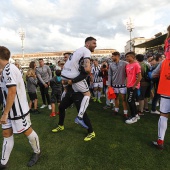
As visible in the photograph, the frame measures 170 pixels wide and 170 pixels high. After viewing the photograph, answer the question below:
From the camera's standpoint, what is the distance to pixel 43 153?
11.4 feet

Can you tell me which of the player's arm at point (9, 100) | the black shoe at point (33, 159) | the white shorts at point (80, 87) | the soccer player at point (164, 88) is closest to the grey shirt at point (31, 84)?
A: the white shorts at point (80, 87)

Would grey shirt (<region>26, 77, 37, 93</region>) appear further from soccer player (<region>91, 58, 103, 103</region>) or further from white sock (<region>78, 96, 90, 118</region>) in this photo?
white sock (<region>78, 96, 90, 118</region>)

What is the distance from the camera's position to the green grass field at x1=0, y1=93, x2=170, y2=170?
301 cm

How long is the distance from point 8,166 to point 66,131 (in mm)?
1749

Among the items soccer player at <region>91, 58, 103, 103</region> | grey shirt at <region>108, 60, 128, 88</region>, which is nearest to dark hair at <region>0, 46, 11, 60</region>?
grey shirt at <region>108, 60, 128, 88</region>

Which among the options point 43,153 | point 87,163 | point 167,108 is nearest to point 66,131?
point 43,153

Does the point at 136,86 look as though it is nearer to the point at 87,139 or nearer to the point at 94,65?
the point at 87,139

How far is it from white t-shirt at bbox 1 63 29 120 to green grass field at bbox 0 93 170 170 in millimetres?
1059

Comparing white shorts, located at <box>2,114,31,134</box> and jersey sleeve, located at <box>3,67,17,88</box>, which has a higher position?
jersey sleeve, located at <box>3,67,17,88</box>

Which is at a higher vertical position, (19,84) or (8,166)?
(19,84)

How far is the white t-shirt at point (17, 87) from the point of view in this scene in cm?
255

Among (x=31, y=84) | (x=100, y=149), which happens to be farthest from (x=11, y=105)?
(x=31, y=84)

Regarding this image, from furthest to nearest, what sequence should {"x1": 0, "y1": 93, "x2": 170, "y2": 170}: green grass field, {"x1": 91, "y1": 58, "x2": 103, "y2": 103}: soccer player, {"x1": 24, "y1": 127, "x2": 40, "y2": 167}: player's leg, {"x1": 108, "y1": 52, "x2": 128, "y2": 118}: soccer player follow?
{"x1": 91, "y1": 58, "x2": 103, "y2": 103}: soccer player → {"x1": 108, "y1": 52, "x2": 128, "y2": 118}: soccer player → {"x1": 0, "y1": 93, "x2": 170, "y2": 170}: green grass field → {"x1": 24, "y1": 127, "x2": 40, "y2": 167}: player's leg

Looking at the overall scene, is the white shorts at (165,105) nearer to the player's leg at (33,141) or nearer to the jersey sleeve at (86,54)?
the jersey sleeve at (86,54)
